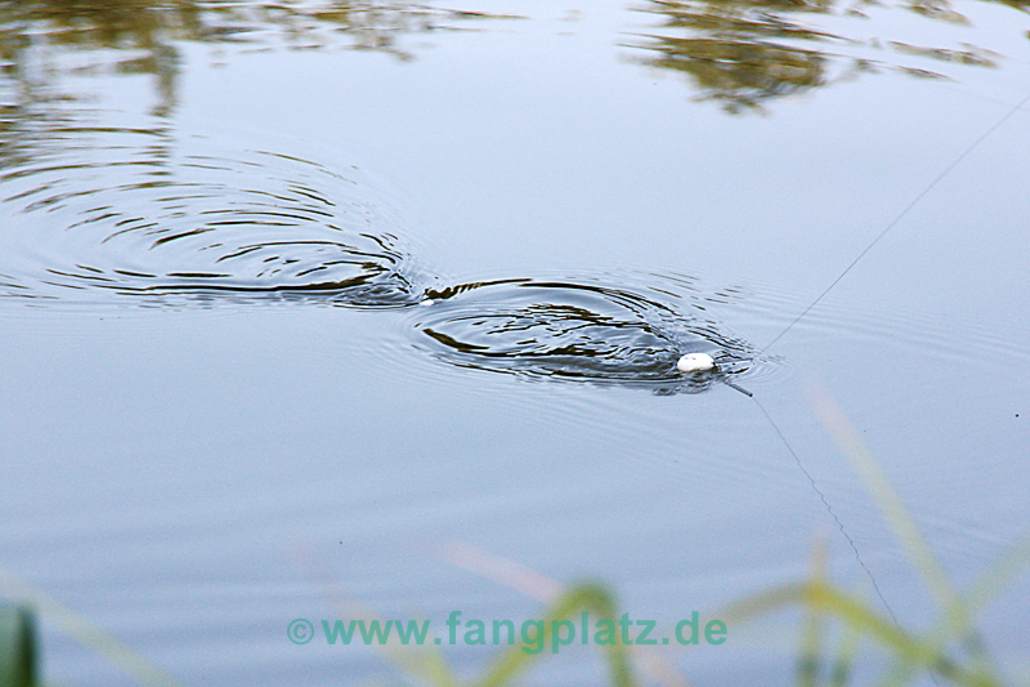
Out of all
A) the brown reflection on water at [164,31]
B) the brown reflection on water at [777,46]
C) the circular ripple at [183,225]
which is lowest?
the circular ripple at [183,225]

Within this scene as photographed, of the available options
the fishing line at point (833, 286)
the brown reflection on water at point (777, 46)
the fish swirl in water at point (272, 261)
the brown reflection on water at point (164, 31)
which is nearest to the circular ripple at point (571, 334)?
the fish swirl in water at point (272, 261)

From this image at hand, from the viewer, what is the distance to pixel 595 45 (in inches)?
167

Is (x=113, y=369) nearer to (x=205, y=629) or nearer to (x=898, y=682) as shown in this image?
(x=205, y=629)

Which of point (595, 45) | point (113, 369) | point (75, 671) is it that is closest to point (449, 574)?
point (75, 671)

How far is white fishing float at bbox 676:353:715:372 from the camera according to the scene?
7.96 feet

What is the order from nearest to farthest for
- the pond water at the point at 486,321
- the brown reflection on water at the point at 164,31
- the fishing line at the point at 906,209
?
1. the pond water at the point at 486,321
2. the fishing line at the point at 906,209
3. the brown reflection on water at the point at 164,31

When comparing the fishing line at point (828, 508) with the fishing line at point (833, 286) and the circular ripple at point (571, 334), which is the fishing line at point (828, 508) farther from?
the circular ripple at point (571, 334)

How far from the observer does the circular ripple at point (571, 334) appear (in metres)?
2.43

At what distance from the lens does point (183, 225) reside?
3035 mm

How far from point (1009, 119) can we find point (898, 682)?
3681mm

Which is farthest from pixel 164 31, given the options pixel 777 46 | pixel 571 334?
pixel 571 334

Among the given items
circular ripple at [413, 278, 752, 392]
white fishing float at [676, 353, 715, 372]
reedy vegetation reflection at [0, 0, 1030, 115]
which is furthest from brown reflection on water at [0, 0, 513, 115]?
white fishing float at [676, 353, 715, 372]

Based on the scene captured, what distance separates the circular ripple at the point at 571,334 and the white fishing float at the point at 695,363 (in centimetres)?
2

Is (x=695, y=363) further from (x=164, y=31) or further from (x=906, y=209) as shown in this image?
(x=164, y=31)
